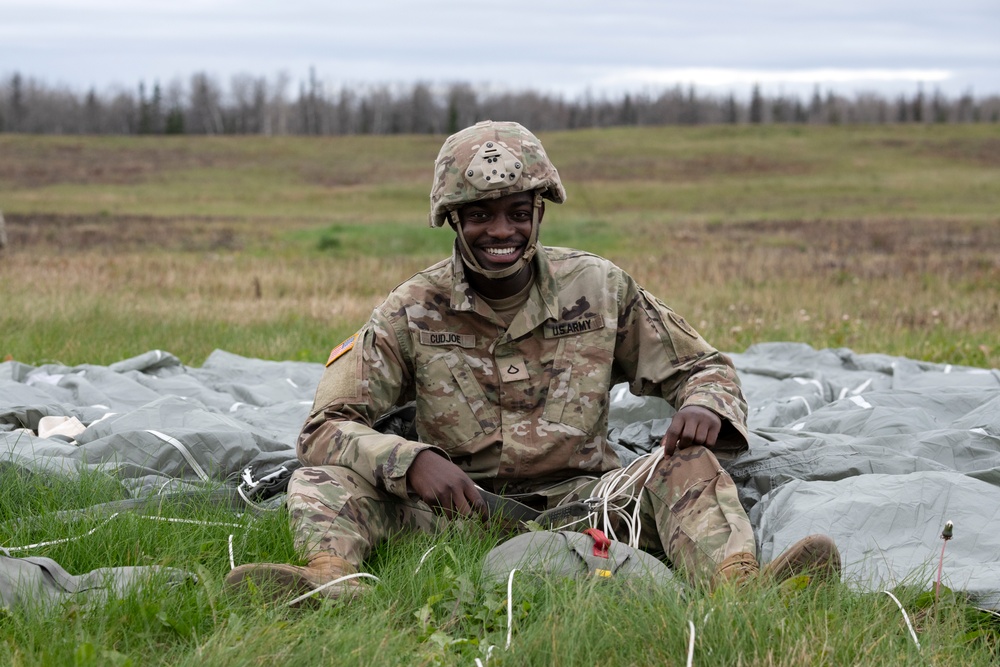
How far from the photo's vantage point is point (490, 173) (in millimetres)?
3979

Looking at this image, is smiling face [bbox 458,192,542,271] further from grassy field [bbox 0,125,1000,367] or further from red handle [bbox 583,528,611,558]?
grassy field [bbox 0,125,1000,367]

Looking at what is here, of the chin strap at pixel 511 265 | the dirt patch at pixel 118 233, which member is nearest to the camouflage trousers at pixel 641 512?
the chin strap at pixel 511 265

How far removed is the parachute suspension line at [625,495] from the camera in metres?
3.84

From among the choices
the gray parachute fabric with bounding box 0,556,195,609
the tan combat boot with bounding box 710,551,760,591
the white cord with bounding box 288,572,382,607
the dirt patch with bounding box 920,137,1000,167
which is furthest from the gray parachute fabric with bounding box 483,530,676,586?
the dirt patch with bounding box 920,137,1000,167

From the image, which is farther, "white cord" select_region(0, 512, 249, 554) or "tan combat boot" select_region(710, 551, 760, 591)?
"white cord" select_region(0, 512, 249, 554)

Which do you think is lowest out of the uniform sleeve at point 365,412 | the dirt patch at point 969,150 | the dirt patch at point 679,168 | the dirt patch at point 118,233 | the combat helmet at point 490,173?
the dirt patch at point 118,233

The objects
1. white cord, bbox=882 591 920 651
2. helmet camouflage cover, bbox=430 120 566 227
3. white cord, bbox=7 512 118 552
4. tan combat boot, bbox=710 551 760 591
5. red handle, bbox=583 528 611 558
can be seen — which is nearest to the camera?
white cord, bbox=882 591 920 651

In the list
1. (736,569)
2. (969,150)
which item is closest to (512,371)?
(736,569)

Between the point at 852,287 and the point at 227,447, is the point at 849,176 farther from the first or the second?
the point at 227,447

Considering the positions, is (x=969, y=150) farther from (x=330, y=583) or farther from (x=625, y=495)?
(x=330, y=583)

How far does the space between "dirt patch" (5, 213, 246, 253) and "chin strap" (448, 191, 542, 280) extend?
55.0 ft

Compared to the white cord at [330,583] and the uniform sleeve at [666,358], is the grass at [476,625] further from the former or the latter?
the uniform sleeve at [666,358]

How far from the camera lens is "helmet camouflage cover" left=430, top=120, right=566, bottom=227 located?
3.99 meters

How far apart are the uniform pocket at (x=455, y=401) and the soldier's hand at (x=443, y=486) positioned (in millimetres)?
457
